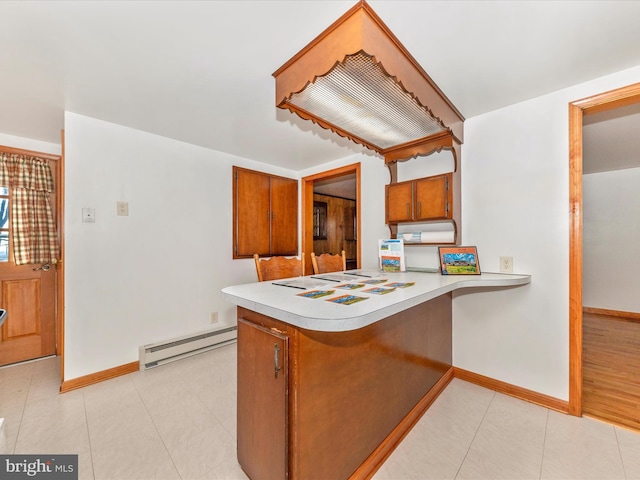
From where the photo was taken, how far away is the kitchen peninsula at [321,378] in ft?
3.47

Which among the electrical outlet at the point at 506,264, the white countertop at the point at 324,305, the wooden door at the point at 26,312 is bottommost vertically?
the wooden door at the point at 26,312

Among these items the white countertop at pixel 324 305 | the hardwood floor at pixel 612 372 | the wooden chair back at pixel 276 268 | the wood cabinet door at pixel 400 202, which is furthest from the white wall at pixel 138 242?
the hardwood floor at pixel 612 372

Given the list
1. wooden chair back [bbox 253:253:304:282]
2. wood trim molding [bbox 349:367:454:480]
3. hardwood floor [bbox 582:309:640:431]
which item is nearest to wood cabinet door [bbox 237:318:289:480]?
wood trim molding [bbox 349:367:454:480]

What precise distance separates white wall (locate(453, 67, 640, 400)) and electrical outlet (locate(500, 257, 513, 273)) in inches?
1.3

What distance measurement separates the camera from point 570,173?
186cm

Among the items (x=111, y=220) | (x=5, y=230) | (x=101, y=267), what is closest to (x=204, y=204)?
(x=111, y=220)

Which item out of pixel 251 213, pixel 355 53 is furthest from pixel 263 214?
pixel 355 53

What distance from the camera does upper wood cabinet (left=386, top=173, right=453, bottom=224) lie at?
2.22 meters

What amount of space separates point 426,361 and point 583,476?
2.86 feet

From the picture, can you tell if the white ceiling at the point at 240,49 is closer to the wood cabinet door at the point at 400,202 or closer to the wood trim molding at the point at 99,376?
the wood cabinet door at the point at 400,202

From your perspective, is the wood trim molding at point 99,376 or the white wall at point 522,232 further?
the wood trim molding at point 99,376

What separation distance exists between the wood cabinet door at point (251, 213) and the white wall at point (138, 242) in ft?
0.39

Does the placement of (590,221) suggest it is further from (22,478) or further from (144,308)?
(22,478)

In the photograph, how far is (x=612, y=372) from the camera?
2424mm
